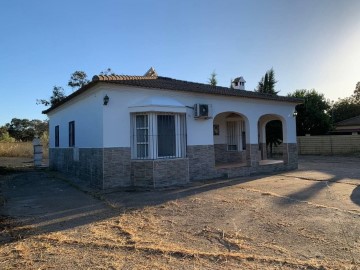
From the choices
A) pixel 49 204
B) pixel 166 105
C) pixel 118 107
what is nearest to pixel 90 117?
pixel 118 107

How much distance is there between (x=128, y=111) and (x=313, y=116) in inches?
1033

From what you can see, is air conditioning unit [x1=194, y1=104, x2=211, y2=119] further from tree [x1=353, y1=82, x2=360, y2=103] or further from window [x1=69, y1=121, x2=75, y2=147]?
tree [x1=353, y1=82, x2=360, y2=103]

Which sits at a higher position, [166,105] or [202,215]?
[166,105]

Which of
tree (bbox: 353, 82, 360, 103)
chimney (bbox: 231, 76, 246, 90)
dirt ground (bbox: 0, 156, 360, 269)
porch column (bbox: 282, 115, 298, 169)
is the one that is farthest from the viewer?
tree (bbox: 353, 82, 360, 103)

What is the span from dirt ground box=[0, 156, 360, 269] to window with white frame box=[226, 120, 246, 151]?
6.34m

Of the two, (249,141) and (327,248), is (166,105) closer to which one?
(249,141)

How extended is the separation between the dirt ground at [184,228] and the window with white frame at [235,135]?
20.8 ft

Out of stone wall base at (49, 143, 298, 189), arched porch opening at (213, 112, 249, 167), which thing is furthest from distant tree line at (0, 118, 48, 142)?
stone wall base at (49, 143, 298, 189)

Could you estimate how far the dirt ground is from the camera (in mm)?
4605

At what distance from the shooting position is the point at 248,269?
4270mm

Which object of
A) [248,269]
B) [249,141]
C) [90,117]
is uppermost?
[90,117]

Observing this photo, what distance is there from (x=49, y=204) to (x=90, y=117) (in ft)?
14.0

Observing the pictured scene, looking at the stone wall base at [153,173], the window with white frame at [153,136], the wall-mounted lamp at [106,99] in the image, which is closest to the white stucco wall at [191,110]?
the wall-mounted lamp at [106,99]

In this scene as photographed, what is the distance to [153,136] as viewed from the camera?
11305 millimetres
